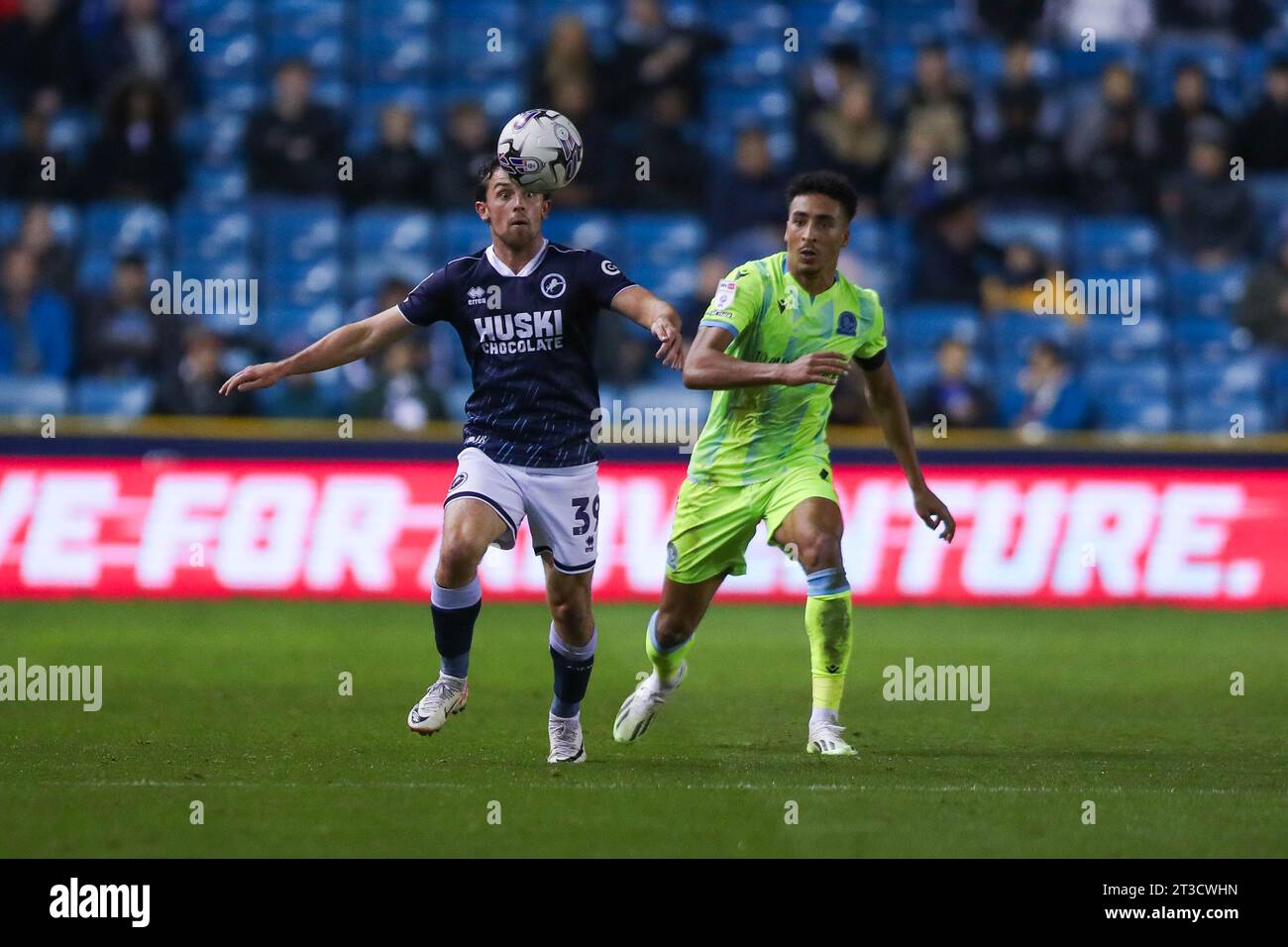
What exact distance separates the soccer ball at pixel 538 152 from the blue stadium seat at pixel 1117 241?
11359 millimetres

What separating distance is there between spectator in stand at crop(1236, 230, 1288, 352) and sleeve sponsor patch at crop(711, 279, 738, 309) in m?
10.5

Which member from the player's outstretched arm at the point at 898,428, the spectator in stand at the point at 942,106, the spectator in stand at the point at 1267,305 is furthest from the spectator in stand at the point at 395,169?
the player's outstretched arm at the point at 898,428

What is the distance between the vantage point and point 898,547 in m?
15.1

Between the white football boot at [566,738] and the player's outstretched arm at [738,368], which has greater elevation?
the player's outstretched arm at [738,368]

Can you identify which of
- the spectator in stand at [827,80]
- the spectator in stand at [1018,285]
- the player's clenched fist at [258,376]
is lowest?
the player's clenched fist at [258,376]

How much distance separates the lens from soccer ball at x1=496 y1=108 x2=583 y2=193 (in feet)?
25.6

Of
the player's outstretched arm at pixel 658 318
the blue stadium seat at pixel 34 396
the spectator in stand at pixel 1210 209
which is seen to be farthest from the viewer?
the spectator in stand at pixel 1210 209

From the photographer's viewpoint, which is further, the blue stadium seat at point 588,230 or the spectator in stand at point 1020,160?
the spectator in stand at point 1020,160

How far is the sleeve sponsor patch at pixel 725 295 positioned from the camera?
8336 mm

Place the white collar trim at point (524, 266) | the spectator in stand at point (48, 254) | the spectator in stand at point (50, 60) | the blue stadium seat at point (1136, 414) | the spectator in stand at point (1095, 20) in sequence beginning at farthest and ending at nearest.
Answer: the spectator in stand at point (1095, 20)
the spectator in stand at point (50, 60)
the blue stadium seat at point (1136, 414)
the spectator in stand at point (48, 254)
the white collar trim at point (524, 266)

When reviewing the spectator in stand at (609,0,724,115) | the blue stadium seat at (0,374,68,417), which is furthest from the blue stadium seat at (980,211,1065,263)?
the blue stadium seat at (0,374,68,417)

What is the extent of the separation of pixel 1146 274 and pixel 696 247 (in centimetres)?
423

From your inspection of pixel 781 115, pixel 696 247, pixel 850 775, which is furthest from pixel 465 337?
pixel 781 115

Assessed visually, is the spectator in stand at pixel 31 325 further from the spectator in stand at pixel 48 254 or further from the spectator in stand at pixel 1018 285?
the spectator in stand at pixel 1018 285
